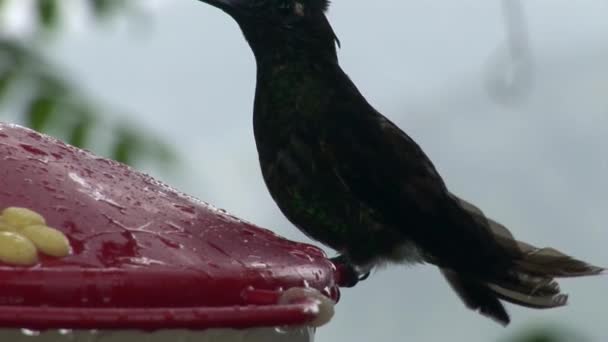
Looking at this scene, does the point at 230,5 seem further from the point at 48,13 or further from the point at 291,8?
the point at 48,13

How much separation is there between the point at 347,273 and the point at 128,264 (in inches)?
46.9

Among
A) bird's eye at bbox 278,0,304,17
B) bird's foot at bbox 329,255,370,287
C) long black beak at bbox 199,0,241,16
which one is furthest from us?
bird's eye at bbox 278,0,304,17

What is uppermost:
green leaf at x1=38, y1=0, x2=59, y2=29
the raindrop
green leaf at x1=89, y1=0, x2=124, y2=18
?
green leaf at x1=89, y1=0, x2=124, y2=18

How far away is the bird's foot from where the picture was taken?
2.36 meters

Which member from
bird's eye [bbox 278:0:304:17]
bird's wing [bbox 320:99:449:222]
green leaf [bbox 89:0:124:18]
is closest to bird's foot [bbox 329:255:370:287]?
bird's wing [bbox 320:99:449:222]

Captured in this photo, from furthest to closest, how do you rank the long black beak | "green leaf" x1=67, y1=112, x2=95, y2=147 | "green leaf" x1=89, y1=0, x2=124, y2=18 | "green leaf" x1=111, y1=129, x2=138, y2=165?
"green leaf" x1=89, y1=0, x2=124, y2=18 → "green leaf" x1=111, y1=129, x2=138, y2=165 → "green leaf" x1=67, y1=112, x2=95, y2=147 → the long black beak

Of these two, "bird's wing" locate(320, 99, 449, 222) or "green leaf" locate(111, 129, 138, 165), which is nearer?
"bird's wing" locate(320, 99, 449, 222)

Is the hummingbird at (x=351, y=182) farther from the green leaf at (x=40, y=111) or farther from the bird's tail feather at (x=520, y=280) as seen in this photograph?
the green leaf at (x=40, y=111)

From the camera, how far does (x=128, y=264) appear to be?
1407mm

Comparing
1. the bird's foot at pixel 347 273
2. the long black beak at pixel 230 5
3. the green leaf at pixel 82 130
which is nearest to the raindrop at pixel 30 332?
the bird's foot at pixel 347 273

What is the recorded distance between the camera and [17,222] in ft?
4.78

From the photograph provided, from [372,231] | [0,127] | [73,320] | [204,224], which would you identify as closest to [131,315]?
[73,320]

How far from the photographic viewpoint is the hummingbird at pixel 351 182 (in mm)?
3006

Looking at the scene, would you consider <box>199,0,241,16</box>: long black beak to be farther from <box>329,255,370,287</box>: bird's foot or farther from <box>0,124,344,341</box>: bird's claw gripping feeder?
<box>0,124,344,341</box>: bird's claw gripping feeder
